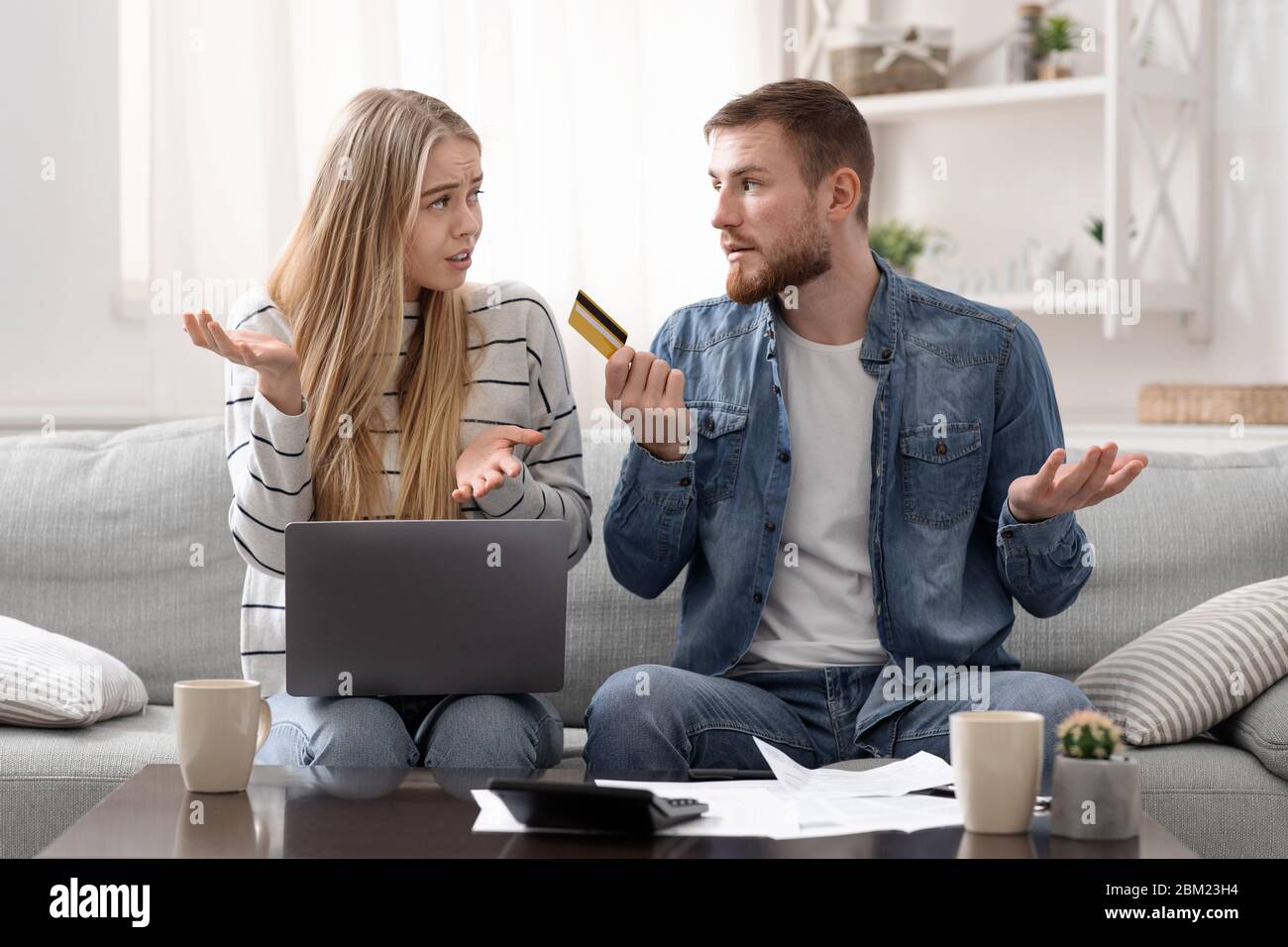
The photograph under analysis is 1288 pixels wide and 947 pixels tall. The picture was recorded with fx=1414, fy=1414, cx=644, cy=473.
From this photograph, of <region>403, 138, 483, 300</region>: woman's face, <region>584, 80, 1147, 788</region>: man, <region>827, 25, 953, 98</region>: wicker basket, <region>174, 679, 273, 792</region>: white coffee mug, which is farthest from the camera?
<region>827, 25, 953, 98</region>: wicker basket

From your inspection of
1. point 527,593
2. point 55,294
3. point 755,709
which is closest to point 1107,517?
point 755,709

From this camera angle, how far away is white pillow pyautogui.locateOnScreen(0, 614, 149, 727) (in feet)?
5.87

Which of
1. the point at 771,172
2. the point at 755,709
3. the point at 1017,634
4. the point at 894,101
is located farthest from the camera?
the point at 894,101

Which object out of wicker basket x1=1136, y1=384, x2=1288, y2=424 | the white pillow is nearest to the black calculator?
the white pillow

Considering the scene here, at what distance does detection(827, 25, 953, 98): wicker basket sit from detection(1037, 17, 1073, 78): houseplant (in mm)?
202

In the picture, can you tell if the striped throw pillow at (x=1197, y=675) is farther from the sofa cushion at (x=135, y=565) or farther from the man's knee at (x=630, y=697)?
the sofa cushion at (x=135, y=565)

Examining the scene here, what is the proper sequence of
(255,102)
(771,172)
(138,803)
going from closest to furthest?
(138,803) → (771,172) → (255,102)

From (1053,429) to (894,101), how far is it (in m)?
1.41

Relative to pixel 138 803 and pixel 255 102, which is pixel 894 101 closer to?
pixel 255 102

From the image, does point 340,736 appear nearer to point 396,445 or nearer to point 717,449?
point 396,445

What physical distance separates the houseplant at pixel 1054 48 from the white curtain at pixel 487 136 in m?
0.67

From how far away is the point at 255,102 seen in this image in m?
2.68

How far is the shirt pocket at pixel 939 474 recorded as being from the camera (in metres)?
1.74

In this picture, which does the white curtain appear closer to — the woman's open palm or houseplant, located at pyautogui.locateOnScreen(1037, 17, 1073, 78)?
houseplant, located at pyautogui.locateOnScreen(1037, 17, 1073, 78)
